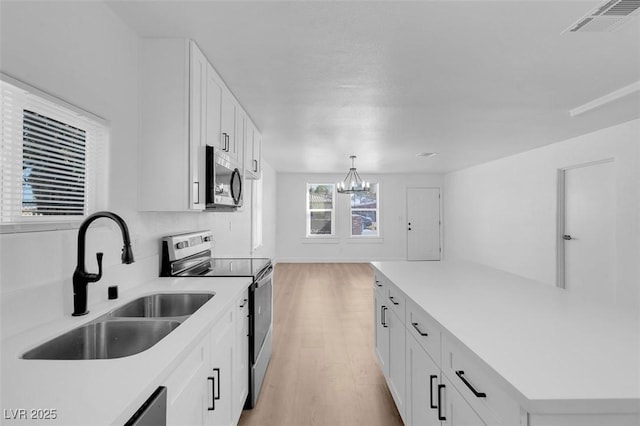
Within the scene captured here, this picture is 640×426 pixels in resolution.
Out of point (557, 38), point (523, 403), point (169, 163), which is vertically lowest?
point (523, 403)

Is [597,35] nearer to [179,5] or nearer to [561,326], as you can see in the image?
[561,326]

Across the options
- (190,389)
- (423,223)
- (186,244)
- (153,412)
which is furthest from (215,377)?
(423,223)

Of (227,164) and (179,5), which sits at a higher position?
(179,5)

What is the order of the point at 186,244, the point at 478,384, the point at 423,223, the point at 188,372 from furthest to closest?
1. the point at 423,223
2. the point at 186,244
3. the point at 188,372
4. the point at 478,384

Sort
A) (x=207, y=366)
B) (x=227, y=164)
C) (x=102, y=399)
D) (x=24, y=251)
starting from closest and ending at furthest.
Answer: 1. (x=102, y=399)
2. (x=24, y=251)
3. (x=207, y=366)
4. (x=227, y=164)

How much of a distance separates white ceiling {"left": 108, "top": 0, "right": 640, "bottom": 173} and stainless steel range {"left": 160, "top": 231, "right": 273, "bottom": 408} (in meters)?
1.30

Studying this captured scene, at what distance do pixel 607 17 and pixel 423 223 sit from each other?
7440 millimetres

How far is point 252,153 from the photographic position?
12.0 feet

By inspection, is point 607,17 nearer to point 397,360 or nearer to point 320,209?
point 397,360

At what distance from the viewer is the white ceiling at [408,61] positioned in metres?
1.75

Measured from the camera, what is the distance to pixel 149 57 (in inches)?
78.2

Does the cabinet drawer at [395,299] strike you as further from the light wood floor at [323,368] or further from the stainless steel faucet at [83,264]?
the stainless steel faucet at [83,264]

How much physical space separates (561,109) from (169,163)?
3630 millimetres

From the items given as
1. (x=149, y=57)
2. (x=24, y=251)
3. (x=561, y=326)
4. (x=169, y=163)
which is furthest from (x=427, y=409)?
(x=149, y=57)
